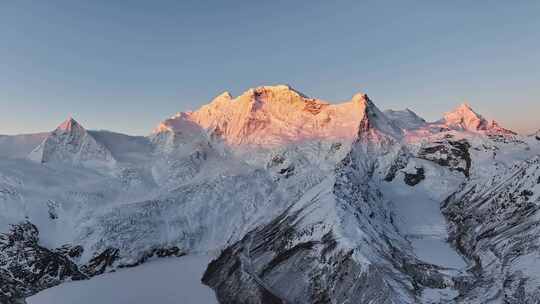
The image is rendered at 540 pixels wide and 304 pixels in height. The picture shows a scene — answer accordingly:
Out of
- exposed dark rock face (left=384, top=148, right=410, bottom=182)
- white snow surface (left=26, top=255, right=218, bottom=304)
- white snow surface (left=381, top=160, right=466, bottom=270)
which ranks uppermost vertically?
exposed dark rock face (left=384, top=148, right=410, bottom=182)

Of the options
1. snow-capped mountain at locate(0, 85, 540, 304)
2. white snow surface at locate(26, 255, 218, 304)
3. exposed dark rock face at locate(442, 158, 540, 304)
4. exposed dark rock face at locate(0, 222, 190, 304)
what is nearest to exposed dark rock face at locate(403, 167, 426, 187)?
snow-capped mountain at locate(0, 85, 540, 304)

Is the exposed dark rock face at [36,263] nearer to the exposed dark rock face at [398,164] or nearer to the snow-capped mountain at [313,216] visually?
the snow-capped mountain at [313,216]

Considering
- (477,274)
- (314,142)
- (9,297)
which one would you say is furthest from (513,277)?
(314,142)

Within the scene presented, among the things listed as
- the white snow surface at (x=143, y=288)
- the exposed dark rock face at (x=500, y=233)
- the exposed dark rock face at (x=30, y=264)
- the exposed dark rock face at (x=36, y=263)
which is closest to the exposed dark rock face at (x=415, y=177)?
the exposed dark rock face at (x=500, y=233)

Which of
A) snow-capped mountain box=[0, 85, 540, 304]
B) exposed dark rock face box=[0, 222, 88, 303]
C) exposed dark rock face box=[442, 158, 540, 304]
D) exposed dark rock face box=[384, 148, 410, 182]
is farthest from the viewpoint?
exposed dark rock face box=[384, 148, 410, 182]

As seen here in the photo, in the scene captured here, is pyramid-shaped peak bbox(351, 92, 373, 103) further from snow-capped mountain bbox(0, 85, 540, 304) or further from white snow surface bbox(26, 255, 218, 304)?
white snow surface bbox(26, 255, 218, 304)

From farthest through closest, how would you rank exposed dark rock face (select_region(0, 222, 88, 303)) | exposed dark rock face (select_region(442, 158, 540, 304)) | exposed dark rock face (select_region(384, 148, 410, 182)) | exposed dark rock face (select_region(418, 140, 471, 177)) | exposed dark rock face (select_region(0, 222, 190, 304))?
exposed dark rock face (select_region(384, 148, 410, 182))
exposed dark rock face (select_region(418, 140, 471, 177))
exposed dark rock face (select_region(0, 222, 190, 304))
exposed dark rock face (select_region(0, 222, 88, 303))
exposed dark rock face (select_region(442, 158, 540, 304))

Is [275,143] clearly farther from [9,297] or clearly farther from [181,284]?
[9,297]
